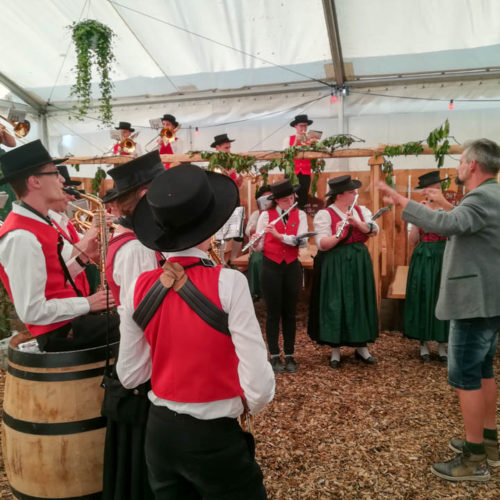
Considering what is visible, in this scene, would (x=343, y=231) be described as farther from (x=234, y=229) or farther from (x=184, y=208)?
(x=184, y=208)

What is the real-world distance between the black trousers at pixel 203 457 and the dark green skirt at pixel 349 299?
9.12ft

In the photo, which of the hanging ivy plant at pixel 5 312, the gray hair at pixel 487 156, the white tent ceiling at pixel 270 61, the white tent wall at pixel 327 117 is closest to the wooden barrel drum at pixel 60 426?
the gray hair at pixel 487 156

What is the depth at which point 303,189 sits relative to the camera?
6.71 metres

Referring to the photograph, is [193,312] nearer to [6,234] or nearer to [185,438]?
[185,438]

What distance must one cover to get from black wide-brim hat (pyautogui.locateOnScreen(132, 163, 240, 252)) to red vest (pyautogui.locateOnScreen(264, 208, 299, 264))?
8.32ft

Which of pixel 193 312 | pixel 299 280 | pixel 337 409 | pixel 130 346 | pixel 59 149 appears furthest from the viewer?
pixel 59 149

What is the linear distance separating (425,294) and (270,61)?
16.4 ft

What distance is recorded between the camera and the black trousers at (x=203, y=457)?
1.37 metres

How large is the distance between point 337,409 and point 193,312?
2.43 m

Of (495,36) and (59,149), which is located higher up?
(495,36)

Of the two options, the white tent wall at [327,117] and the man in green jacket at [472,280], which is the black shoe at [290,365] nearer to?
the man in green jacket at [472,280]

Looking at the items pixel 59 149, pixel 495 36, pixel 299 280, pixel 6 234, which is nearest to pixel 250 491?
pixel 6 234

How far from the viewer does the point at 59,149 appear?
937 cm

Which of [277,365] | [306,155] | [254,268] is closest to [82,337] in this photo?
[277,365]
